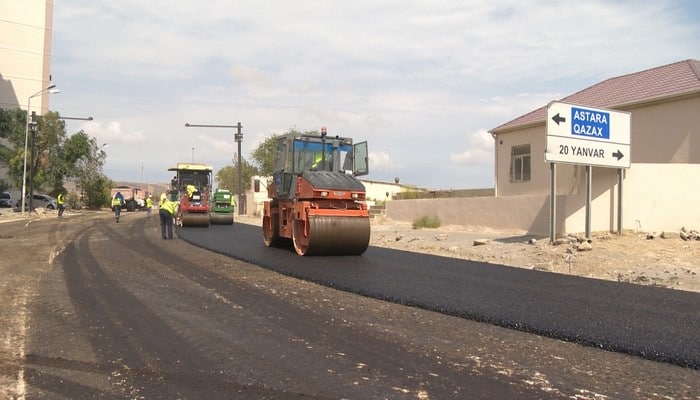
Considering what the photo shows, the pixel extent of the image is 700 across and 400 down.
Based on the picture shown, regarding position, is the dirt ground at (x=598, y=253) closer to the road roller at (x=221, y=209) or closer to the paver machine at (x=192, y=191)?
the paver machine at (x=192, y=191)

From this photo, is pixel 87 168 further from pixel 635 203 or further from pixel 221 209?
pixel 635 203

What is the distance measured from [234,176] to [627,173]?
220ft

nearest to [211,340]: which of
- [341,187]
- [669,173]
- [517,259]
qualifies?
[341,187]

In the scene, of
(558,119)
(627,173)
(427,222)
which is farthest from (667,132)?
(427,222)

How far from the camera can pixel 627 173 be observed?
47.8 ft

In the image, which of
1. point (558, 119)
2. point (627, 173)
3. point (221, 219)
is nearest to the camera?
point (558, 119)

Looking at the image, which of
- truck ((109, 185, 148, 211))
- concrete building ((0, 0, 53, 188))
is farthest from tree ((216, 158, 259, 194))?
concrete building ((0, 0, 53, 188))

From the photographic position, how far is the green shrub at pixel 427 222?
20814mm

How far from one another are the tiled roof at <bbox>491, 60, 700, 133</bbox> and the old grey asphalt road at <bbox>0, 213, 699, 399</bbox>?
43.0 ft

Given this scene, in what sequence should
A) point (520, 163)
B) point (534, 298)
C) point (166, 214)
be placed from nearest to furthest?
point (534, 298), point (166, 214), point (520, 163)

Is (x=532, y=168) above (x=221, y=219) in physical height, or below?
above

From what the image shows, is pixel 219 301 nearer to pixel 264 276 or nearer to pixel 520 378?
pixel 264 276

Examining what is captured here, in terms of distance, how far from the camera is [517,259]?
41.7 ft

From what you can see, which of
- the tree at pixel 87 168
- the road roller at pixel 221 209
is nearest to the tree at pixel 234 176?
the tree at pixel 87 168
